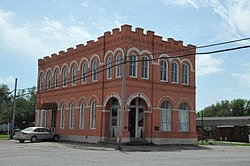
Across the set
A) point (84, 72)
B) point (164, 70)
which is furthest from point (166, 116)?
point (84, 72)

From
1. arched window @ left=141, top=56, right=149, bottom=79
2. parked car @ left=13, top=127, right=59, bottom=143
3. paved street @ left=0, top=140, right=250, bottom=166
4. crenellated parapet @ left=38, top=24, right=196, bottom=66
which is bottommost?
paved street @ left=0, top=140, right=250, bottom=166

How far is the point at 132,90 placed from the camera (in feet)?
101

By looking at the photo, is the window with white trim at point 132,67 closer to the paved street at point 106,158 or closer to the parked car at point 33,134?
the paved street at point 106,158

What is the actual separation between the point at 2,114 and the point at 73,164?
6385 cm

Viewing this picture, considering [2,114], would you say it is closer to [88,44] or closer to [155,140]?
[88,44]

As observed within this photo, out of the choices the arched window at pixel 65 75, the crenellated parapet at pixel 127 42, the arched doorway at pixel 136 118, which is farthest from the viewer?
the arched window at pixel 65 75

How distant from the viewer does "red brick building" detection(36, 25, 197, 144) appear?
31312 millimetres

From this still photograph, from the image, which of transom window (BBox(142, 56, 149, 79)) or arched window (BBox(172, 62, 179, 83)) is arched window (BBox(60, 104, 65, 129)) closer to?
transom window (BBox(142, 56, 149, 79))

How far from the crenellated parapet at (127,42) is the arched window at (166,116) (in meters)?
4.96

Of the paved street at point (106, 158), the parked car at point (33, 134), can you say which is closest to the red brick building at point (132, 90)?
the parked car at point (33, 134)

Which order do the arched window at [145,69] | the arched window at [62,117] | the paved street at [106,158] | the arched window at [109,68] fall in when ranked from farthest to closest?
the arched window at [62,117], the arched window at [109,68], the arched window at [145,69], the paved street at [106,158]

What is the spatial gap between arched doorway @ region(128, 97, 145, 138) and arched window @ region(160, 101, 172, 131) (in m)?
1.82

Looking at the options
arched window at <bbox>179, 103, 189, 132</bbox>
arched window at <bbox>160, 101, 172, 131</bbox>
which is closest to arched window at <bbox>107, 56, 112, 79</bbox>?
arched window at <bbox>160, 101, 172, 131</bbox>

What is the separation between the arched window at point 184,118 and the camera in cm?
3431
